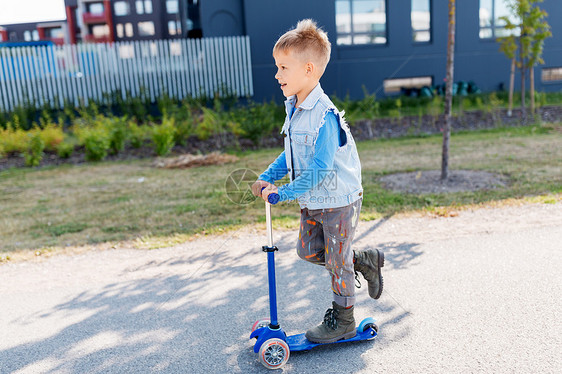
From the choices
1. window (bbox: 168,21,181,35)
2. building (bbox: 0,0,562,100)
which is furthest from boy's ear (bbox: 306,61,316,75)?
window (bbox: 168,21,181,35)

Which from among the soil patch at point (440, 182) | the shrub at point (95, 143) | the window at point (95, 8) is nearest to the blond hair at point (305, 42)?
the soil patch at point (440, 182)

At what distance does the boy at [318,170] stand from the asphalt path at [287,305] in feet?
1.22

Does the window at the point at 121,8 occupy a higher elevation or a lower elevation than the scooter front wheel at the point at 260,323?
higher

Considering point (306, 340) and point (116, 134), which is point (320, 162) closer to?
point (306, 340)

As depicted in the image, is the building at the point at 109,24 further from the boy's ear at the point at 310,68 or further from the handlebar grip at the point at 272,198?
the handlebar grip at the point at 272,198

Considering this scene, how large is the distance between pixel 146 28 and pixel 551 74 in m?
41.1

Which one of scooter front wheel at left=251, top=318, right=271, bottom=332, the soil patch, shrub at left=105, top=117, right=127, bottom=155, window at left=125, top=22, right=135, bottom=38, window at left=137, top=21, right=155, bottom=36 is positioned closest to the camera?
scooter front wheel at left=251, top=318, right=271, bottom=332

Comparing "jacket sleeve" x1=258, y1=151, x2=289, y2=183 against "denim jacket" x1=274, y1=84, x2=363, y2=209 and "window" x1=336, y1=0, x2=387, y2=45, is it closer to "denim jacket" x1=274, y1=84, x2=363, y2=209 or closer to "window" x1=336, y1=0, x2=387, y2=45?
"denim jacket" x1=274, y1=84, x2=363, y2=209

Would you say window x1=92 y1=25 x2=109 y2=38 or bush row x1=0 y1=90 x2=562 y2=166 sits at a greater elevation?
window x1=92 y1=25 x2=109 y2=38

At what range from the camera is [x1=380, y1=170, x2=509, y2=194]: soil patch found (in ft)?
20.9

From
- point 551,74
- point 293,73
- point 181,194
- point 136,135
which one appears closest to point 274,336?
point 293,73

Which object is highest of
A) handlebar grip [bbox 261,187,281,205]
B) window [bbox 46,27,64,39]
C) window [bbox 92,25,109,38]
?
window [bbox 46,27,64,39]

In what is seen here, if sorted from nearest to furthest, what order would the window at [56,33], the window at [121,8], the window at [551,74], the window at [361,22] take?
1. the window at [361,22]
2. the window at [551,74]
3. the window at [121,8]
4. the window at [56,33]

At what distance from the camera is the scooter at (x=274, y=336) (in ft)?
8.93
